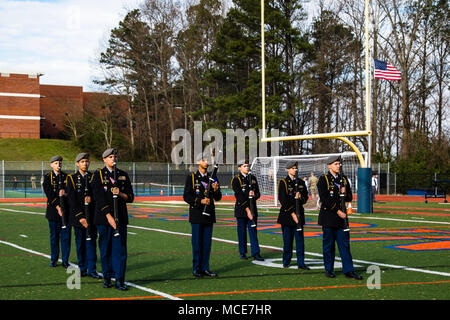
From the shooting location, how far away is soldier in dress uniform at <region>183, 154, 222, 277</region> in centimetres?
932

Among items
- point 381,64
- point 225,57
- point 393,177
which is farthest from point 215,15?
point 381,64

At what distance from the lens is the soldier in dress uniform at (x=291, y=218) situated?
10.0 m

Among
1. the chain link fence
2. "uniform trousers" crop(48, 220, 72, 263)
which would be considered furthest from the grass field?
the chain link fence

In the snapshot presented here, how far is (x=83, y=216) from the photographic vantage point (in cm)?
942

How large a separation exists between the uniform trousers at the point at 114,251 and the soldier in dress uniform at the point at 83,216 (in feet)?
3.17

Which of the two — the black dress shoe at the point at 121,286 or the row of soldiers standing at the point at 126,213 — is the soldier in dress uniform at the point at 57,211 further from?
the black dress shoe at the point at 121,286

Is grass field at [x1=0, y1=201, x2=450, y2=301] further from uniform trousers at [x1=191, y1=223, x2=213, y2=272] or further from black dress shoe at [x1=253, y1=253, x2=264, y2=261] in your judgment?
uniform trousers at [x1=191, y1=223, x2=213, y2=272]

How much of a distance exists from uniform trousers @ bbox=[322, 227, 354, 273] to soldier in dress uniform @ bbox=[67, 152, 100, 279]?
3.66 metres

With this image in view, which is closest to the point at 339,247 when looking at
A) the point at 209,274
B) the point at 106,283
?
the point at 209,274

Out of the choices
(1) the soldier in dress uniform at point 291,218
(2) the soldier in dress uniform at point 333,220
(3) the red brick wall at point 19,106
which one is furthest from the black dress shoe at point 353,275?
(3) the red brick wall at point 19,106

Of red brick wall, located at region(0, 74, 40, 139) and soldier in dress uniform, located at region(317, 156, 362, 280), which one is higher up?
red brick wall, located at region(0, 74, 40, 139)
